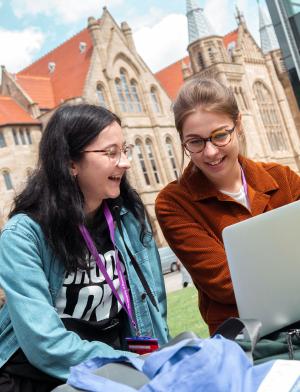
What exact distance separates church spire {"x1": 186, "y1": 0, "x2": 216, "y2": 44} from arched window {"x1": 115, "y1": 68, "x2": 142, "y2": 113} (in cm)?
963

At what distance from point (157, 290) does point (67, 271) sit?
2.09 feet

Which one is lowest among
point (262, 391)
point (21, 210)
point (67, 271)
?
point (262, 391)

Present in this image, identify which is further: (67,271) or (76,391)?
(67,271)

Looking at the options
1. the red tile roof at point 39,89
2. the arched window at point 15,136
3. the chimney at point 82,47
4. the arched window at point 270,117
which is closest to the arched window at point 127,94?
the chimney at point 82,47

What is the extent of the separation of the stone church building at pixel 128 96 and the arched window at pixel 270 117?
0.09 metres

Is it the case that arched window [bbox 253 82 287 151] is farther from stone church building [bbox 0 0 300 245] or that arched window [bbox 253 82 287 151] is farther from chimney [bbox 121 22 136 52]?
chimney [bbox 121 22 136 52]

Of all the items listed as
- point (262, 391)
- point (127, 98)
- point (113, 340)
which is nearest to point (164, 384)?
point (262, 391)

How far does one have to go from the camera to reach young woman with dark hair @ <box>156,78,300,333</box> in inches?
112

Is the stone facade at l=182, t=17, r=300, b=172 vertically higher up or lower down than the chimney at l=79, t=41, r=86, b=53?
lower down

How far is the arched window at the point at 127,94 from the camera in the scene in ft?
135

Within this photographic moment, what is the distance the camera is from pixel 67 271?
9.14 feet

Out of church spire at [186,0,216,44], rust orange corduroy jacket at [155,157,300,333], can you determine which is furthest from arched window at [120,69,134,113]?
rust orange corduroy jacket at [155,157,300,333]

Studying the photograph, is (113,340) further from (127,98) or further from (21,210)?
(127,98)

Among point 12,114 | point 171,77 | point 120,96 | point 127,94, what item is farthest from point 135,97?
point 171,77
